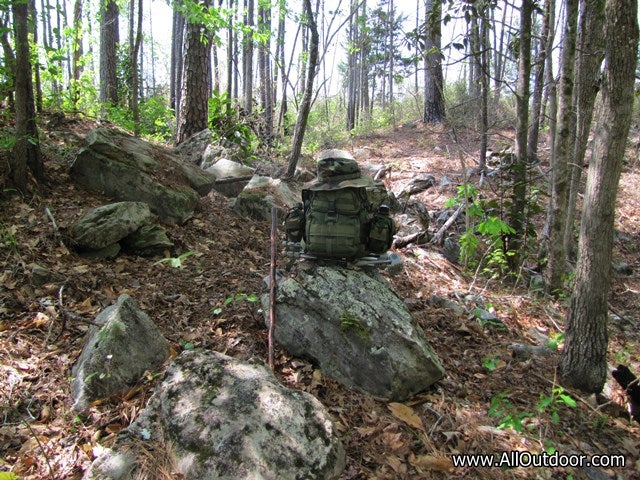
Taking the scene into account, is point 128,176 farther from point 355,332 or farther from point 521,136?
point 521,136

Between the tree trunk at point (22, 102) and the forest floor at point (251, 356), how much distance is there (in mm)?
395

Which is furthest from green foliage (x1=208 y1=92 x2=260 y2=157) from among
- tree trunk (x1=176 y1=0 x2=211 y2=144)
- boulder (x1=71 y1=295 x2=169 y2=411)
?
boulder (x1=71 y1=295 x2=169 y2=411)

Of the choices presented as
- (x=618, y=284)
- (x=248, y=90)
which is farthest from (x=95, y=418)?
(x=248, y=90)

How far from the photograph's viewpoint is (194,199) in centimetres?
641

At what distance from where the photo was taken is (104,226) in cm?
480

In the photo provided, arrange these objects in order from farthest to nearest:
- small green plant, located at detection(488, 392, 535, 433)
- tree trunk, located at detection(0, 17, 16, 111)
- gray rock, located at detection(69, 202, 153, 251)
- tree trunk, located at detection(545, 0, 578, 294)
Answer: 1. tree trunk, located at detection(545, 0, 578, 294)
2. tree trunk, located at detection(0, 17, 16, 111)
3. gray rock, located at detection(69, 202, 153, 251)
4. small green plant, located at detection(488, 392, 535, 433)

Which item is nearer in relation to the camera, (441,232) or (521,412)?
(521,412)

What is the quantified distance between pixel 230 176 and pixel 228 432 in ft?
20.9

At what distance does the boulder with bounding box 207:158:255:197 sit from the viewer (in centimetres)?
798

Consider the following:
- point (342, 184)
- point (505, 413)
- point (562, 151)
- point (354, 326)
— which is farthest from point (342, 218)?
point (562, 151)

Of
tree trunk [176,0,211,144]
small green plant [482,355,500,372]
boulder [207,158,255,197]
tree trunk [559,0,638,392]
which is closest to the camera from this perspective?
tree trunk [559,0,638,392]

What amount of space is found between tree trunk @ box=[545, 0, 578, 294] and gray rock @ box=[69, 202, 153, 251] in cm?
547

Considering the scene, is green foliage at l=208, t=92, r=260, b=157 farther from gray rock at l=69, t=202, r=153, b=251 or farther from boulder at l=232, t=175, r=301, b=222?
gray rock at l=69, t=202, r=153, b=251

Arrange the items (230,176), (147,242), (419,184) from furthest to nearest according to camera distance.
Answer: (419,184) < (230,176) < (147,242)
